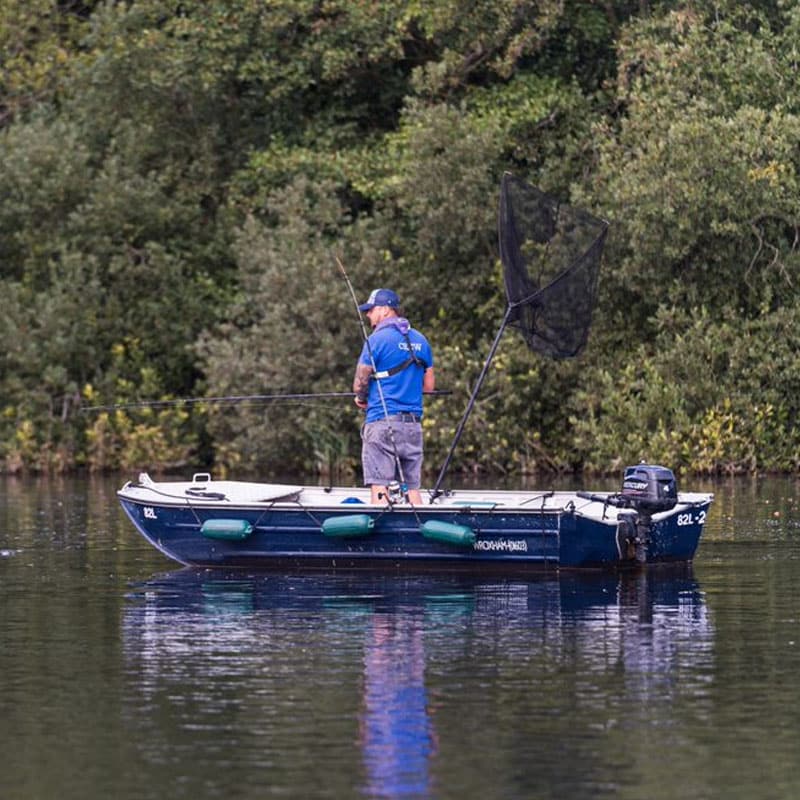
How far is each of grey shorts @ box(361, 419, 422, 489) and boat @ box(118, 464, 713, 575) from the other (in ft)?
1.11

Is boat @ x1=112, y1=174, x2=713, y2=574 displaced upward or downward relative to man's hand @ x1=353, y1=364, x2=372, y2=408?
downward

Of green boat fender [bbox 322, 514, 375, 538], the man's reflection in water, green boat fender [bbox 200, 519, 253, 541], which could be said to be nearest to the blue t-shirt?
green boat fender [bbox 322, 514, 375, 538]

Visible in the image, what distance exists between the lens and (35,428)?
39.1 meters

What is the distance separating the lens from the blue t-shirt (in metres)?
19.3

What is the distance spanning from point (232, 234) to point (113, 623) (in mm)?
25361

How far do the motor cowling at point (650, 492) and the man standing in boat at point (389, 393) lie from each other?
1.93 m

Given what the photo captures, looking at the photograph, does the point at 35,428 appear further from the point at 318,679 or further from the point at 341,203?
the point at 318,679

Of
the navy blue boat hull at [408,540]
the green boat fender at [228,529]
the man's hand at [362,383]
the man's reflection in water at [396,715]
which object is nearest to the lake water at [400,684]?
the man's reflection in water at [396,715]

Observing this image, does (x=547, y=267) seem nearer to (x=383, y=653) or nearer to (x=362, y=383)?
(x=362, y=383)

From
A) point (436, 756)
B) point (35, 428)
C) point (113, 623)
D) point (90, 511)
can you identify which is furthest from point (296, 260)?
point (436, 756)

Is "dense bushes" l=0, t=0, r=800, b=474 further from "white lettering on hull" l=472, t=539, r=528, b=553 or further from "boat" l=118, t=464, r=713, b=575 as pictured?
"white lettering on hull" l=472, t=539, r=528, b=553

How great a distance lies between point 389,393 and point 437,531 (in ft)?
4.98

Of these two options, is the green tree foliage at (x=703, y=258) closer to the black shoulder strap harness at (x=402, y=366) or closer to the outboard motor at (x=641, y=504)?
the black shoulder strap harness at (x=402, y=366)

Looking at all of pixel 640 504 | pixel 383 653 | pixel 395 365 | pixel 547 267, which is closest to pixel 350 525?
pixel 395 365
